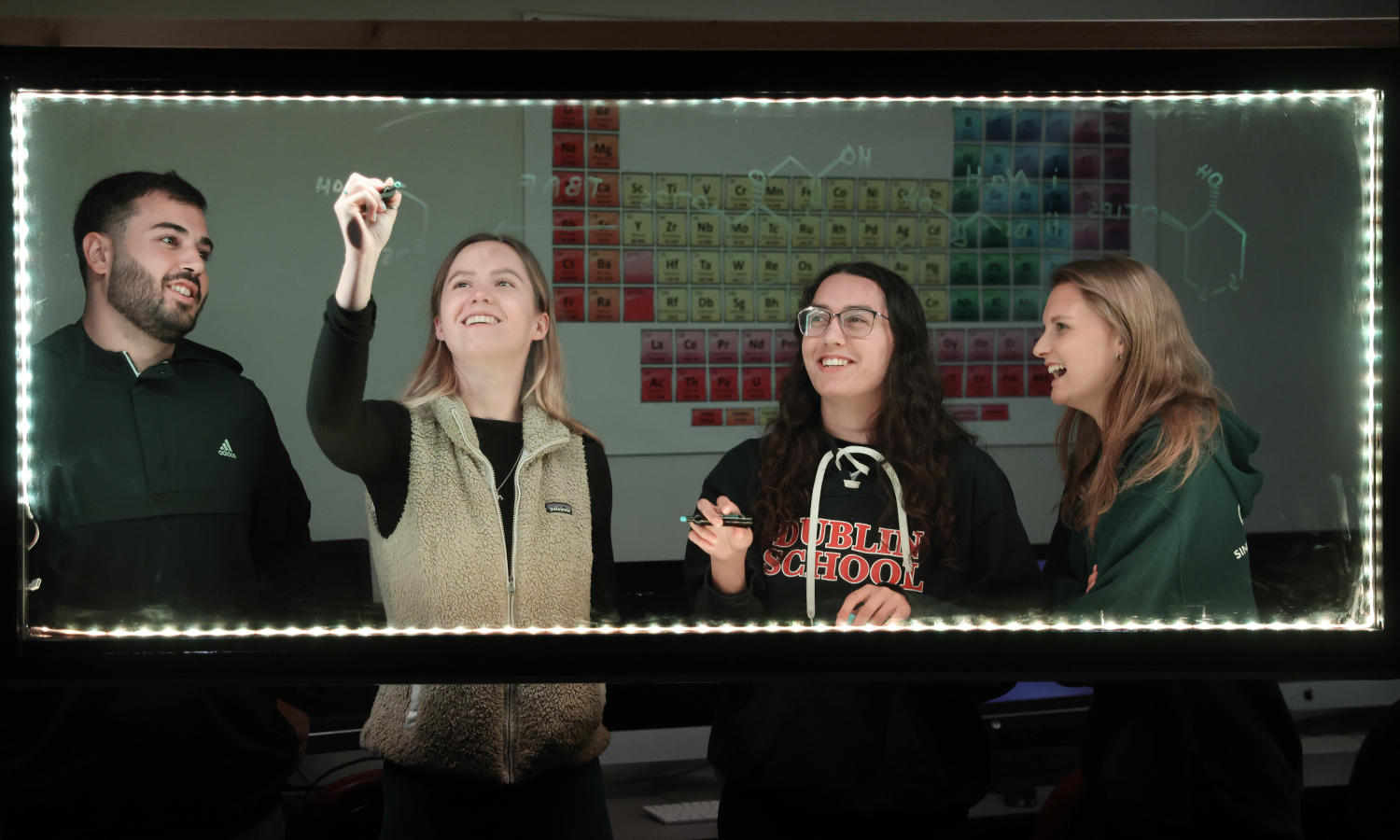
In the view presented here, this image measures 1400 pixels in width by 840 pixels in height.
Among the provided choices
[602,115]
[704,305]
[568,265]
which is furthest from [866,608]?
[602,115]

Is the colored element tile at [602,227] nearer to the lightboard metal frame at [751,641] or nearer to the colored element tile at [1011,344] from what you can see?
the lightboard metal frame at [751,641]

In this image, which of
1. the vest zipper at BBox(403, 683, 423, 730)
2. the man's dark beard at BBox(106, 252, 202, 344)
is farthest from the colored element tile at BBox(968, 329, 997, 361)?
the man's dark beard at BBox(106, 252, 202, 344)

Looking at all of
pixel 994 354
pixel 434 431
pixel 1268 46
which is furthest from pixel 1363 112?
pixel 434 431

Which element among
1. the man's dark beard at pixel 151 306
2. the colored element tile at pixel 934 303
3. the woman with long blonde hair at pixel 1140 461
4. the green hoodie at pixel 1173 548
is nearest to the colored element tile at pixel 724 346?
the colored element tile at pixel 934 303

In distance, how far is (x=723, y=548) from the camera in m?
1.04

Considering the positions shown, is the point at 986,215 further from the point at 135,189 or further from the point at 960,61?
the point at 135,189

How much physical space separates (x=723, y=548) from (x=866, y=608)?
171 millimetres

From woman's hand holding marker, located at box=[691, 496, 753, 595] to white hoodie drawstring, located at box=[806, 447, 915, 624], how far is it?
0.23ft

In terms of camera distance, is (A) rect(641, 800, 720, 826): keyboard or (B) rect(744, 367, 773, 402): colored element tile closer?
(B) rect(744, 367, 773, 402): colored element tile

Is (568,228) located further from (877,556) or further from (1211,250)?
(1211,250)

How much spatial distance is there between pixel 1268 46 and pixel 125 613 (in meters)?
1.39

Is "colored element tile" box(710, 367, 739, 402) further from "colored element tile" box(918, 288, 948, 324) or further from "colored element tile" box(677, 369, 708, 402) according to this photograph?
"colored element tile" box(918, 288, 948, 324)

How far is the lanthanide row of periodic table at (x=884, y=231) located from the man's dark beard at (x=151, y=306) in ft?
1.33

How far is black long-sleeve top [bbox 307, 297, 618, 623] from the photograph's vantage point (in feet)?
3.27
